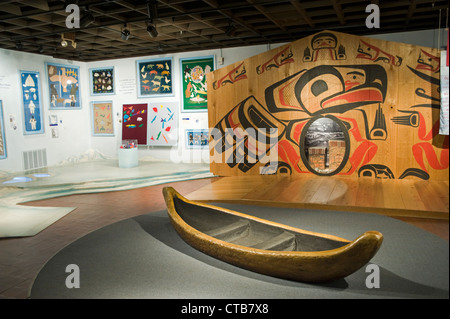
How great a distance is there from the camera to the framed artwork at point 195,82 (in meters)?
10.0

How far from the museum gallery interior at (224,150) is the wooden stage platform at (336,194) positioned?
4 centimetres

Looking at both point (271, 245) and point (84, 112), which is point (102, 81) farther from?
point (271, 245)

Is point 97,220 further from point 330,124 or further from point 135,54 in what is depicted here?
point 135,54

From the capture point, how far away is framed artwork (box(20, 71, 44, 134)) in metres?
9.47

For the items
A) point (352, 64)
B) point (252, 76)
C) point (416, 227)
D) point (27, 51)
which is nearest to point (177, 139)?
point (252, 76)

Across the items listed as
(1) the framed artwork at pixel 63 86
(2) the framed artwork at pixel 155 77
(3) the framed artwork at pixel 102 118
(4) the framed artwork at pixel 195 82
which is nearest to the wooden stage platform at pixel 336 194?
(4) the framed artwork at pixel 195 82

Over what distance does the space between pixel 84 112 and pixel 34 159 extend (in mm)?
2221

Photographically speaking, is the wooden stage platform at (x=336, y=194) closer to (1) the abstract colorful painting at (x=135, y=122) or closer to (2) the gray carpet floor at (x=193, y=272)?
(2) the gray carpet floor at (x=193, y=272)

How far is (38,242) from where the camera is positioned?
4.54m

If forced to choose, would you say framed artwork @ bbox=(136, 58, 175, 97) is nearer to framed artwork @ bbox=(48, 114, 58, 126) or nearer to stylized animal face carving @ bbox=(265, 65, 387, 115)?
framed artwork @ bbox=(48, 114, 58, 126)

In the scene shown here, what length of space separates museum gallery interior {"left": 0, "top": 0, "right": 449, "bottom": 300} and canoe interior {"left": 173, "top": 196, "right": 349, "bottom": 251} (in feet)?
Answer: 0.06

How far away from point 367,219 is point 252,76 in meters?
4.08

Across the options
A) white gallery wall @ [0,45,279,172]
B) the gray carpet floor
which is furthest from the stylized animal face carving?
the gray carpet floor

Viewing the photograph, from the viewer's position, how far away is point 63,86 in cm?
1069
